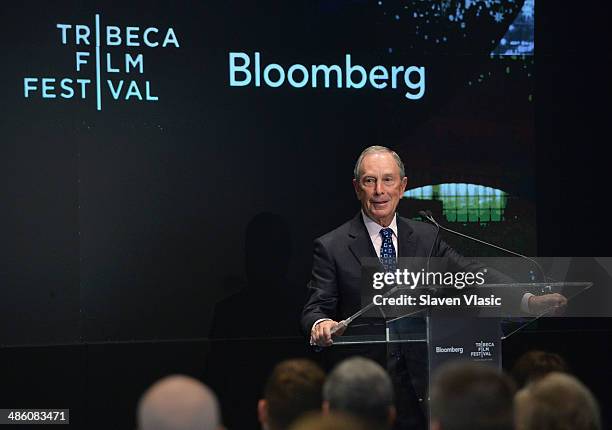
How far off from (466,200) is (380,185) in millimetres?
1599

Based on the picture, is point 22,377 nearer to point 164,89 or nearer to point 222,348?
point 222,348

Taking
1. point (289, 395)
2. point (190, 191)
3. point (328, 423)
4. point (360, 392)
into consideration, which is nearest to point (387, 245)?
point (190, 191)

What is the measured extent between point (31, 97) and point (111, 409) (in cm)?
198

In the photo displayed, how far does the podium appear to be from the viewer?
411cm

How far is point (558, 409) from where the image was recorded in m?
2.58

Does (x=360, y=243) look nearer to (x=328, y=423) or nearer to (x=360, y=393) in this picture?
(x=360, y=393)

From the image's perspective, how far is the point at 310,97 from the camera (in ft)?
20.8

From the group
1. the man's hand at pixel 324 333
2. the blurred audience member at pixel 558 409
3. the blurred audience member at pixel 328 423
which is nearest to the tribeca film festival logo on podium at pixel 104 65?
the man's hand at pixel 324 333

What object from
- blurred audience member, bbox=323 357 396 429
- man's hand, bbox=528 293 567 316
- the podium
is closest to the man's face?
the podium

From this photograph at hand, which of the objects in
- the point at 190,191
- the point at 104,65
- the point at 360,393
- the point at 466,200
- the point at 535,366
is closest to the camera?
the point at 360,393

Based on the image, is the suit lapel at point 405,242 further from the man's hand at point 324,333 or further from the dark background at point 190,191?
the dark background at point 190,191

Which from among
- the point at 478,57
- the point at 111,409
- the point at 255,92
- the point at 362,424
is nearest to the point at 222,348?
the point at 111,409

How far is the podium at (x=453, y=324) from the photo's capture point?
4105mm

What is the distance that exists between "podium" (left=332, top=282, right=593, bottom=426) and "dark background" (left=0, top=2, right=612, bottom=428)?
85.3 inches
